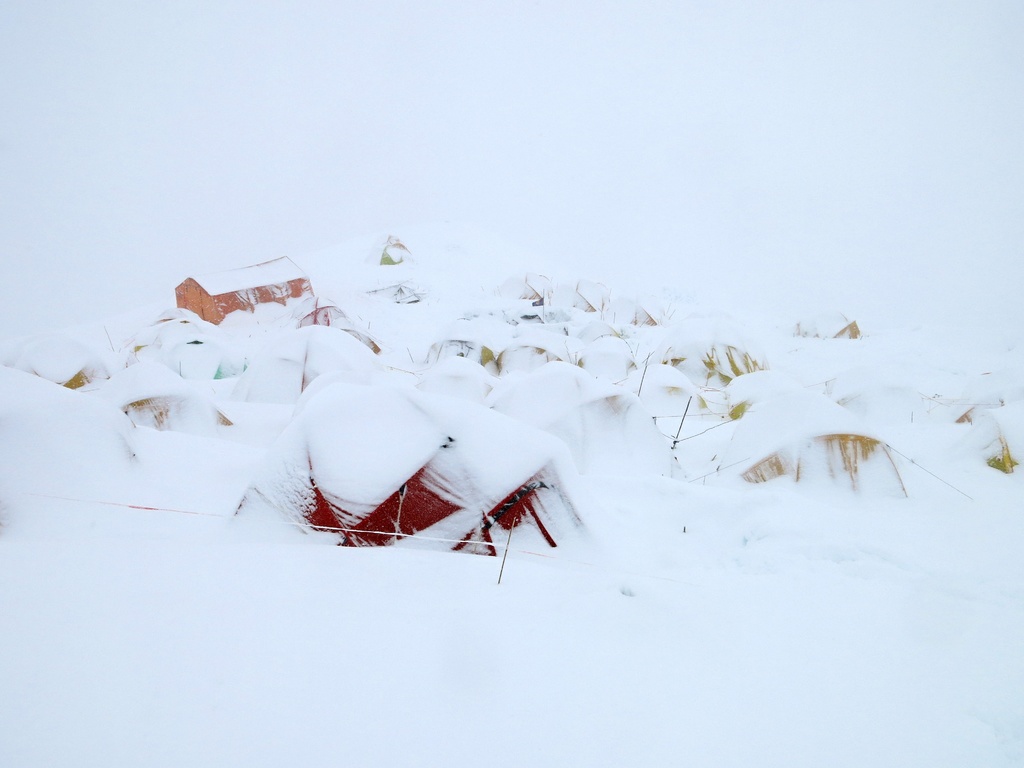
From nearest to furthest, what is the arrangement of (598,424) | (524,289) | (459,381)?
(598,424) → (459,381) → (524,289)

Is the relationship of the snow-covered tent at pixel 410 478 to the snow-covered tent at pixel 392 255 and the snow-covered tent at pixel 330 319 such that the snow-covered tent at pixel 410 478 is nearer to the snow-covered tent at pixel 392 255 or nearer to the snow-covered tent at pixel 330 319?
the snow-covered tent at pixel 330 319

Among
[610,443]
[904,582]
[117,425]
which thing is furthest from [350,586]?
[610,443]

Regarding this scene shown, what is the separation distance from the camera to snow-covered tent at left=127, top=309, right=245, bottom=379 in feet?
25.5

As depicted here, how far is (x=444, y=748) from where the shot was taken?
106 centimetres

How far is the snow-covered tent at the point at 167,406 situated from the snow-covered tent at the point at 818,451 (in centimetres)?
458

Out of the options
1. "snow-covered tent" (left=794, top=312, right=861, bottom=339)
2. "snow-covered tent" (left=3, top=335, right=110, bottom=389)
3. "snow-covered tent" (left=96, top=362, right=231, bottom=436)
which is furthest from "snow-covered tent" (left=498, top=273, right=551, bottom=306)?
"snow-covered tent" (left=96, top=362, right=231, bottom=436)

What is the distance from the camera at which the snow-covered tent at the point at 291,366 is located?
6230mm

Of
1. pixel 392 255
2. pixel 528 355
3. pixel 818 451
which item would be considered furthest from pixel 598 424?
pixel 392 255

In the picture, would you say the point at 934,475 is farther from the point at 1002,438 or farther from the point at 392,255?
the point at 392,255

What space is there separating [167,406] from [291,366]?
2.02m

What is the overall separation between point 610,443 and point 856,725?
2963 millimetres

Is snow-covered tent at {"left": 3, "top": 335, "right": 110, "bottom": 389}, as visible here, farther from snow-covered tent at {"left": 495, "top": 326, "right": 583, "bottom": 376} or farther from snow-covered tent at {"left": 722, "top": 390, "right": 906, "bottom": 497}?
snow-covered tent at {"left": 722, "top": 390, "right": 906, "bottom": 497}

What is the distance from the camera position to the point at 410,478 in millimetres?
2078

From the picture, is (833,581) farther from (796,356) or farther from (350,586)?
(796,356)
